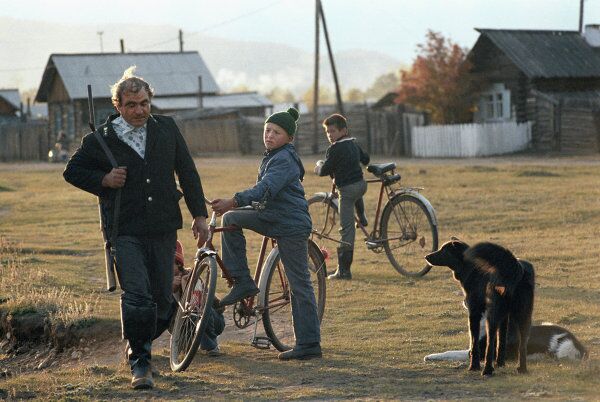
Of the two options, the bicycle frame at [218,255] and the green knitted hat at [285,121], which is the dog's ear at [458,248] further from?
the bicycle frame at [218,255]

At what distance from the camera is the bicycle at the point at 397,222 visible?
1341 cm

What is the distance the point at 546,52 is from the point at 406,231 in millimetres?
37465

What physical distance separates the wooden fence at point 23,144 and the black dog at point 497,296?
5745cm

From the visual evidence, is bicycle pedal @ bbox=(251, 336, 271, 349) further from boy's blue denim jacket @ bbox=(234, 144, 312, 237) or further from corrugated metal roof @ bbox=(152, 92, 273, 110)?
corrugated metal roof @ bbox=(152, 92, 273, 110)

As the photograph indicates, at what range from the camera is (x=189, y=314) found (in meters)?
8.52

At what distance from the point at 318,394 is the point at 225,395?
1.83 ft

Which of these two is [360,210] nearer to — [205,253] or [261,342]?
[261,342]

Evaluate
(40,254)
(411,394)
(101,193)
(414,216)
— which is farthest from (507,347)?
(40,254)

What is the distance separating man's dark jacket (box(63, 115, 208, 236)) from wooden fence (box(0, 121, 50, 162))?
5669 cm

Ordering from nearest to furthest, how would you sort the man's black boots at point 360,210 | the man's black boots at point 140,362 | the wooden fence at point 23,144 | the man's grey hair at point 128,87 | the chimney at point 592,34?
the man's black boots at point 140,362, the man's grey hair at point 128,87, the man's black boots at point 360,210, the chimney at point 592,34, the wooden fence at point 23,144

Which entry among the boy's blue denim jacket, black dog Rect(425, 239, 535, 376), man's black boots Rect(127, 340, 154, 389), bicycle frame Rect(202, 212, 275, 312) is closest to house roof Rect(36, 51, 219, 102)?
bicycle frame Rect(202, 212, 275, 312)

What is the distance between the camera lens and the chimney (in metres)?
51.4

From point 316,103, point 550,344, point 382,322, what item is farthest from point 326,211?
point 316,103

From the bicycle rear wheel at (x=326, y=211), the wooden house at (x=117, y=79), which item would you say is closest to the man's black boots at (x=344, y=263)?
the bicycle rear wheel at (x=326, y=211)
